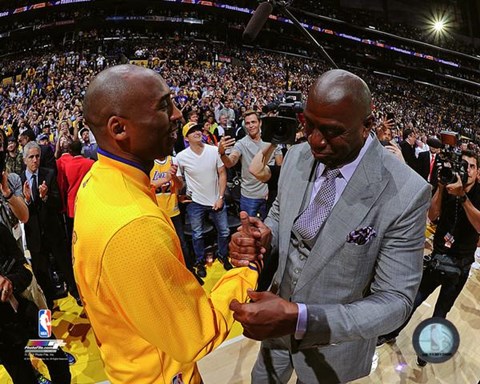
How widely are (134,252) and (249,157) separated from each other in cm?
Result: 340

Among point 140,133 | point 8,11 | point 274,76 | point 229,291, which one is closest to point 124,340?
point 229,291

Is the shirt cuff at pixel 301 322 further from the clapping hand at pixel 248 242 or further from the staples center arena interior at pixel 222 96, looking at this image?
the clapping hand at pixel 248 242

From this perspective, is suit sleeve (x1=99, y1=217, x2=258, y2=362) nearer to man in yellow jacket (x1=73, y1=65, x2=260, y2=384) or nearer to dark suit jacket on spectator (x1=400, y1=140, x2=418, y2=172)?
man in yellow jacket (x1=73, y1=65, x2=260, y2=384)

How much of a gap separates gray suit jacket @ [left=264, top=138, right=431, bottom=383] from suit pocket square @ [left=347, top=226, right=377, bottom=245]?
0.01 m

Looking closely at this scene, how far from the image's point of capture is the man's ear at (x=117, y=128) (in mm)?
1085

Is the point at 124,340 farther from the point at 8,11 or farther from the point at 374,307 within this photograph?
the point at 8,11

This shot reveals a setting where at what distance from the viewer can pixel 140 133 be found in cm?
111

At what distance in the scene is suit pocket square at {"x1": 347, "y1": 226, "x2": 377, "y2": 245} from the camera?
1.30 meters

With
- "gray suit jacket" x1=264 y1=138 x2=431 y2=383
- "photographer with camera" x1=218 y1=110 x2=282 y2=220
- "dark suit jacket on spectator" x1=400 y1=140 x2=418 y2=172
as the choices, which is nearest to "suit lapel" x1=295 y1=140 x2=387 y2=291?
"gray suit jacket" x1=264 y1=138 x2=431 y2=383

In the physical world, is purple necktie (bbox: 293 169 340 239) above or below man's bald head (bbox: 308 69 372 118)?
below

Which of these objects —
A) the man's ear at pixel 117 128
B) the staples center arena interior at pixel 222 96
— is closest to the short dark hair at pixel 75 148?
the staples center arena interior at pixel 222 96

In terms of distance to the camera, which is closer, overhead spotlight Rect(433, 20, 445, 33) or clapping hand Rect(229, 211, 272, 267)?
clapping hand Rect(229, 211, 272, 267)

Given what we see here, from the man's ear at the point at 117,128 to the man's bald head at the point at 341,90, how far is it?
0.63 meters

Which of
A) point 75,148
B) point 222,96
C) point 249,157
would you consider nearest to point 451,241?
point 249,157
